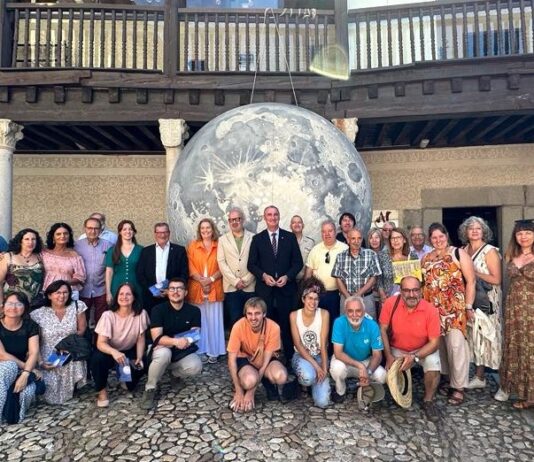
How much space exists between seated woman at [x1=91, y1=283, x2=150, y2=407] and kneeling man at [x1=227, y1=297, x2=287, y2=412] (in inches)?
32.0

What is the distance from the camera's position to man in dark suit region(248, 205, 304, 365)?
395cm

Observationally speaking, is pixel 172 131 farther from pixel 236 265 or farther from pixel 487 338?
pixel 487 338

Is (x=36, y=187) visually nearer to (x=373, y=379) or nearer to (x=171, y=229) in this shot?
(x=171, y=229)

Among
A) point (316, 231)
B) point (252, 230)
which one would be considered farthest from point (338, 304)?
point (252, 230)

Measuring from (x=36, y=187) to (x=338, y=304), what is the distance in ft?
26.1

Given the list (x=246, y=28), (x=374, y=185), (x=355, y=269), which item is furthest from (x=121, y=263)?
(x=374, y=185)

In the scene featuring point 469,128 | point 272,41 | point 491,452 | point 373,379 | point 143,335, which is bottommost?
point 491,452

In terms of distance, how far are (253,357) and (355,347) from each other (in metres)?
0.81

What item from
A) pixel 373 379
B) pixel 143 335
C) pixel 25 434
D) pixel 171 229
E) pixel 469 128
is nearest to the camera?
pixel 25 434

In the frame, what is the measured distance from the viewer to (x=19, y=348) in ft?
11.7

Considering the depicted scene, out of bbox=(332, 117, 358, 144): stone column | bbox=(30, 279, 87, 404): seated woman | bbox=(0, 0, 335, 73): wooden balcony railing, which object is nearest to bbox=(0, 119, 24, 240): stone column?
bbox=(0, 0, 335, 73): wooden balcony railing

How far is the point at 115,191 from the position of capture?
31.2 feet

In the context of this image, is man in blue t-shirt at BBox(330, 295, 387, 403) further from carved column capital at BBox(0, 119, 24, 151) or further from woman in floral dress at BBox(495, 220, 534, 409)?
carved column capital at BBox(0, 119, 24, 151)

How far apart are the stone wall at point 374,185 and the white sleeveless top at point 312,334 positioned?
6064 mm
